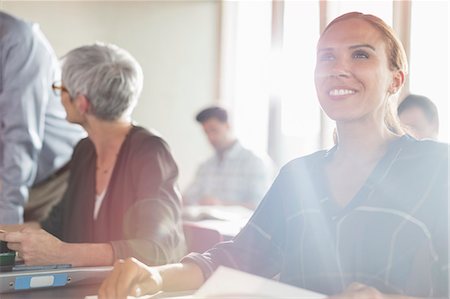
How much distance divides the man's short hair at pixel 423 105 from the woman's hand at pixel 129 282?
320 millimetres

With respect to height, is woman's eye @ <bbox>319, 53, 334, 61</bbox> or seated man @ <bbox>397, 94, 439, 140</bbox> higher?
woman's eye @ <bbox>319, 53, 334, 61</bbox>

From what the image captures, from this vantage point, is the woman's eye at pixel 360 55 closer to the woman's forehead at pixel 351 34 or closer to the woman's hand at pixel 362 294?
the woman's forehead at pixel 351 34

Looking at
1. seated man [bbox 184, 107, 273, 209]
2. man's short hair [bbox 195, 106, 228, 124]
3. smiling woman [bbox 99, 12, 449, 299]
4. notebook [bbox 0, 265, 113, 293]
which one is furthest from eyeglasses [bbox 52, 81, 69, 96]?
man's short hair [bbox 195, 106, 228, 124]

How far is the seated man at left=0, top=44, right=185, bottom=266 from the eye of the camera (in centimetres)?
90

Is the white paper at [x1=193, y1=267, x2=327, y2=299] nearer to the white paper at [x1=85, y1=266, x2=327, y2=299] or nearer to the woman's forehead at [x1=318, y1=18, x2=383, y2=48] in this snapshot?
the white paper at [x1=85, y1=266, x2=327, y2=299]

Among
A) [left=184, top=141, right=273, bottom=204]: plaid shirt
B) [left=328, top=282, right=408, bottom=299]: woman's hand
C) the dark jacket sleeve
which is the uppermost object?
[left=328, top=282, right=408, bottom=299]: woman's hand

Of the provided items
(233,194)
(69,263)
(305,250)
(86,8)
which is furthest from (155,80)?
(233,194)

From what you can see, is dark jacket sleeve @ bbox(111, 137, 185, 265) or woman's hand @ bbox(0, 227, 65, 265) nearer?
woman's hand @ bbox(0, 227, 65, 265)

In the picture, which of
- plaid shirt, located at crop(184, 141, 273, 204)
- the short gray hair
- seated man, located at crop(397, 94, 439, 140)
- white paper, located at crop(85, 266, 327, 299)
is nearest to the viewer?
white paper, located at crop(85, 266, 327, 299)

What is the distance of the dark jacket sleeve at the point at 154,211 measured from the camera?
32.6 inches

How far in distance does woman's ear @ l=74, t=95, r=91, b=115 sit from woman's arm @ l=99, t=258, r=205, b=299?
48 centimetres

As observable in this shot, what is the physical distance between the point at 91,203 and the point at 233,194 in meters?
1.53

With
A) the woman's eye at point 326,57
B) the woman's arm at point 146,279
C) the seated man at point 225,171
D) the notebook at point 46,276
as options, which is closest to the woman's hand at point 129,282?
the woman's arm at point 146,279

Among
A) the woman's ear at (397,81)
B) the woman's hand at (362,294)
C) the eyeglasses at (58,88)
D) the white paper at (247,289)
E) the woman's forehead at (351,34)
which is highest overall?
the woman's forehead at (351,34)
